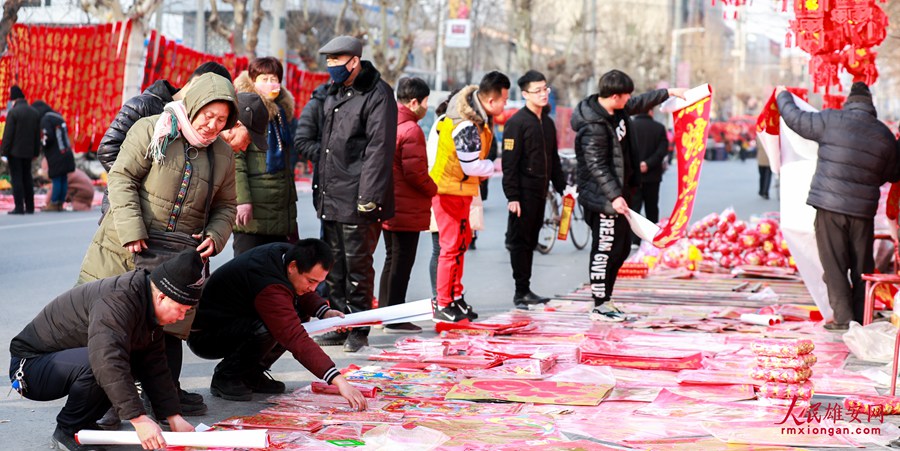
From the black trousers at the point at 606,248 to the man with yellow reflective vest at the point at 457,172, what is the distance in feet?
3.33

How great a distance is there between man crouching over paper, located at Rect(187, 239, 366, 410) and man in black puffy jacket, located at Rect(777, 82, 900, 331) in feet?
14.6

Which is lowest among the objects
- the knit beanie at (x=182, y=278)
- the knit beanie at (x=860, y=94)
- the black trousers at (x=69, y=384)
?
the black trousers at (x=69, y=384)

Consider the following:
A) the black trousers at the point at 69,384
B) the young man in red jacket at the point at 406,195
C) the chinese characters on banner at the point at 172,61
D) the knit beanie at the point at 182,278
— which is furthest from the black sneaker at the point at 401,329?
the chinese characters on banner at the point at 172,61

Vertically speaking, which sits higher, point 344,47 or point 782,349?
point 344,47

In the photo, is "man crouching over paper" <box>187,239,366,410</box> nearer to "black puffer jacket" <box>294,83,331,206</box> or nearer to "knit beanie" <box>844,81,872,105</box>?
"black puffer jacket" <box>294,83,331,206</box>

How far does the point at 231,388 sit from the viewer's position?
6.61m

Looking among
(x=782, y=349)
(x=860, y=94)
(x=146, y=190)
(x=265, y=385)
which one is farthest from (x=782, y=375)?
(x=146, y=190)

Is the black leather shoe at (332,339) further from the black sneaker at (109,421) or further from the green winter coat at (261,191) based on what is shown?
the black sneaker at (109,421)

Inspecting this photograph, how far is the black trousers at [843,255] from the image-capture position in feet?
30.7

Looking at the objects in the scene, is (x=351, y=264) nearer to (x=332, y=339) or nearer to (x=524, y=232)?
(x=332, y=339)

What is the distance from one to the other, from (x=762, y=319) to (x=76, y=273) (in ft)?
22.4

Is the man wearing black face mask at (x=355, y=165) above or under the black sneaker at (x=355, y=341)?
above

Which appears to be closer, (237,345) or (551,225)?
(237,345)

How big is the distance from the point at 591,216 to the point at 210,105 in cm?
460
